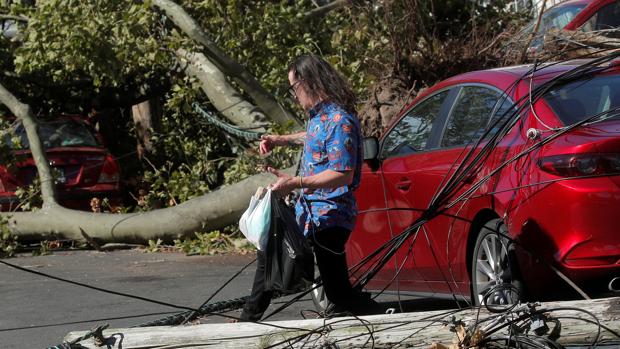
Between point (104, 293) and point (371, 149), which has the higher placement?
point (371, 149)

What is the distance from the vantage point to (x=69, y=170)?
47.0ft

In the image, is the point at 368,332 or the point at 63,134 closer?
the point at 368,332

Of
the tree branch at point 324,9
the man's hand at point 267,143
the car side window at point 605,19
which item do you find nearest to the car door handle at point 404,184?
the man's hand at point 267,143

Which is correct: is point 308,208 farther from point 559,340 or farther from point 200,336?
point 559,340

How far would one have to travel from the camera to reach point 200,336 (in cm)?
521

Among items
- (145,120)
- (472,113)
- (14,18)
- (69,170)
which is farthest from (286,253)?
(145,120)

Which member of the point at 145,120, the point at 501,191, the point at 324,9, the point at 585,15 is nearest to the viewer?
the point at 501,191

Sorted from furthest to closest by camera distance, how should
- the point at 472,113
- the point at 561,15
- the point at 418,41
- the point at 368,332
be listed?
the point at 561,15, the point at 418,41, the point at 472,113, the point at 368,332

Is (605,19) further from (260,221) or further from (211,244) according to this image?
(260,221)

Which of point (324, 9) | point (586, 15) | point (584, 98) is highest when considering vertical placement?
point (324, 9)

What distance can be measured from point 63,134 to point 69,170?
0.99 meters

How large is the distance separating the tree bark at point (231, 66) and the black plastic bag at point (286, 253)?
7.08 metres

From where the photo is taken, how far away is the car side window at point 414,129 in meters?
7.25

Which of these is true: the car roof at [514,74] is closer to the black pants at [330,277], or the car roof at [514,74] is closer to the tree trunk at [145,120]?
the black pants at [330,277]
